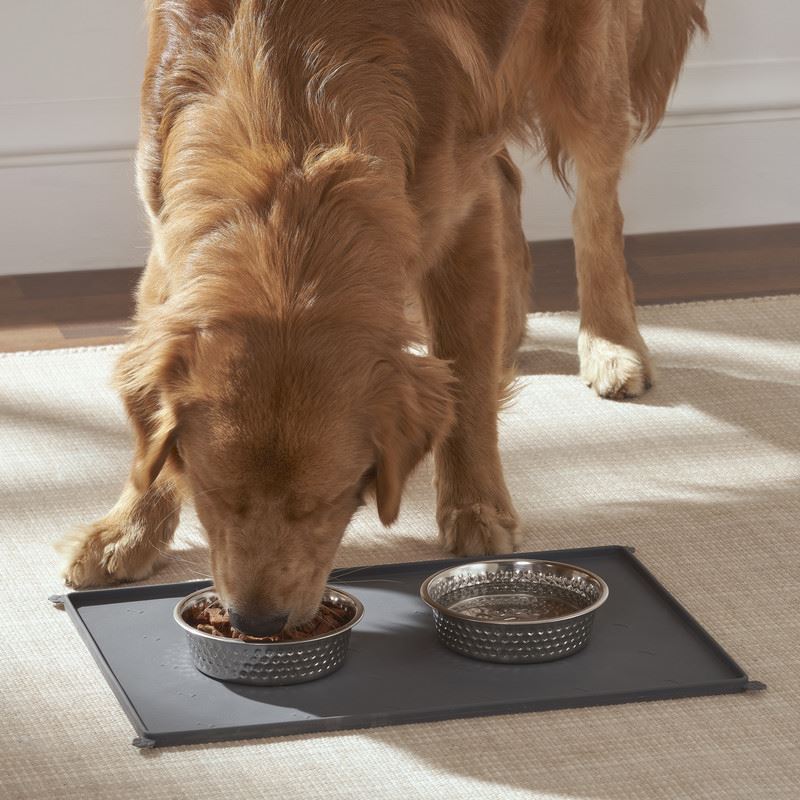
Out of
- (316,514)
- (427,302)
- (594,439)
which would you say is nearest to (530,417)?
(594,439)

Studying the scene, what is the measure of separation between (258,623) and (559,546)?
0.87 meters

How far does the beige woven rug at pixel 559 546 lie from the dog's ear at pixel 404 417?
12.9 inches

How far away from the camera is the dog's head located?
1.97 meters

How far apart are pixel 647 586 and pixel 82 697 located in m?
1.00

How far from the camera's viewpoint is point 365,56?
226 cm

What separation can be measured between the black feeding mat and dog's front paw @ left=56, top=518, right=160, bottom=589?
0.09 meters

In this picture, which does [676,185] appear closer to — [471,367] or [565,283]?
[565,283]

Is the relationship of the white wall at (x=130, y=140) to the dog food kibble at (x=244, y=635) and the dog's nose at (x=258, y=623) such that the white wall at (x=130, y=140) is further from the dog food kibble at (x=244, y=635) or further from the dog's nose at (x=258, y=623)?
the dog's nose at (x=258, y=623)

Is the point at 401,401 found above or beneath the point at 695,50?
beneath

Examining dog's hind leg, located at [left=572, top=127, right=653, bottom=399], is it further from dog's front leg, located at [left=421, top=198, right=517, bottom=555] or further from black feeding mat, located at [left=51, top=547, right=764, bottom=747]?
black feeding mat, located at [left=51, top=547, right=764, bottom=747]

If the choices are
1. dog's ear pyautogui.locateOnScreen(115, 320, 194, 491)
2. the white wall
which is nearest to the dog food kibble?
dog's ear pyautogui.locateOnScreen(115, 320, 194, 491)

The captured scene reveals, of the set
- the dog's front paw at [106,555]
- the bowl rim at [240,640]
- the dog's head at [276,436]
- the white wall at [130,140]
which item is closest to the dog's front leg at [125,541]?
the dog's front paw at [106,555]

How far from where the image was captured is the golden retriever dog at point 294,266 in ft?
6.57

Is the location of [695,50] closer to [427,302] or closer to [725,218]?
[725,218]
